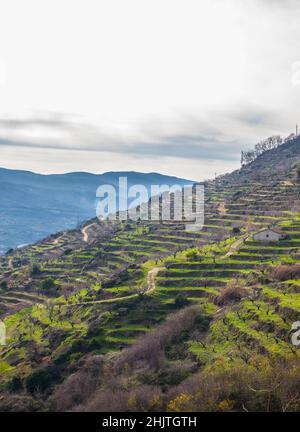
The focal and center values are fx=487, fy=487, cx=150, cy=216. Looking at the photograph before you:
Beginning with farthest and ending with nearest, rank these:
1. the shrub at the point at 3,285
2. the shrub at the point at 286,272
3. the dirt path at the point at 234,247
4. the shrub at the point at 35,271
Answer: the shrub at the point at 35,271 < the shrub at the point at 3,285 < the dirt path at the point at 234,247 < the shrub at the point at 286,272

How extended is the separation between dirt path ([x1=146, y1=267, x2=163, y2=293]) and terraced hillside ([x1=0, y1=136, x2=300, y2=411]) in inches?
9.2

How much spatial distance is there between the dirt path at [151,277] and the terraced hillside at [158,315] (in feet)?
0.76

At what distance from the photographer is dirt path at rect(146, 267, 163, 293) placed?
64.4 m

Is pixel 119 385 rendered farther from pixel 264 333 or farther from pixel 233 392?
pixel 264 333

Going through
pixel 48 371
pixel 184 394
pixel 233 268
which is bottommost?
pixel 48 371

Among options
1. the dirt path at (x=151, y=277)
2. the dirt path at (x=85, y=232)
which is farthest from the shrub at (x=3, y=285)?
the dirt path at (x=85, y=232)

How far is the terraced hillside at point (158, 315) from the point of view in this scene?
41219 mm

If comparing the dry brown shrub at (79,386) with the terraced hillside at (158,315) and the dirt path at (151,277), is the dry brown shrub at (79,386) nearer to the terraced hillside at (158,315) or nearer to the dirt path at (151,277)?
the terraced hillside at (158,315)

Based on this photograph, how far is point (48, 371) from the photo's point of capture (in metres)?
50.4

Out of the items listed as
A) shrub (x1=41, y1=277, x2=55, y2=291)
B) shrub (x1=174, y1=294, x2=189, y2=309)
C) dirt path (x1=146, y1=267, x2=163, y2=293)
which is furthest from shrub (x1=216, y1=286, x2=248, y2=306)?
shrub (x1=41, y1=277, x2=55, y2=291)

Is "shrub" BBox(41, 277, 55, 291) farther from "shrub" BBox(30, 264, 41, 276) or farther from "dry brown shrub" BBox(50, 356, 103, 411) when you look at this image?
"dry brown shrub" BBox(50, 356, 103, 411)

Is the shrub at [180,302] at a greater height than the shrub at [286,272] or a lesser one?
lesser

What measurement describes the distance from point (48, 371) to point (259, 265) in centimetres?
3036
